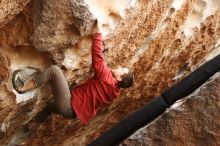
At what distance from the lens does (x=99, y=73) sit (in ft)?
16.2

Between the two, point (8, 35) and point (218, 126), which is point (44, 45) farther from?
point (218, 126)

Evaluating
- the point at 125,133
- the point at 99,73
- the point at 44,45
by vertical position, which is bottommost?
the point at 125,133

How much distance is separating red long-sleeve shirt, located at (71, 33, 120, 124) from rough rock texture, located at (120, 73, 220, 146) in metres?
0.69

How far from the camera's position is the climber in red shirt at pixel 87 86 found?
15.9 ft

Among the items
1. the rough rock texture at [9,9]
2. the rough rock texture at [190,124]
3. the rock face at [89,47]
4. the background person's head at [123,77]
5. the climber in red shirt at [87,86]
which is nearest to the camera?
the rough rock texture at [9,9]

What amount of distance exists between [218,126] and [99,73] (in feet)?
3.88

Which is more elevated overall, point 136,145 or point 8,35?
point 8,35

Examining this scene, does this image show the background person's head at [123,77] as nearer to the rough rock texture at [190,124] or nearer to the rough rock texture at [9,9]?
the rough rock texture at [190,124]

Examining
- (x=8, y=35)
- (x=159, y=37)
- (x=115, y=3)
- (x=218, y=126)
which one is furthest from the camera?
(x=159, y=37)

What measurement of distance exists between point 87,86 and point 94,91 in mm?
82

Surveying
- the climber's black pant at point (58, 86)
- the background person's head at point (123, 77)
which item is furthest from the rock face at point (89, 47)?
the background person's head at point (123, 77)

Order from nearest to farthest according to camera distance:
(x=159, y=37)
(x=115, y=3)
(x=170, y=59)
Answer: (x=115, y=3) < (x=159, y=37) < (x=170, y=59)

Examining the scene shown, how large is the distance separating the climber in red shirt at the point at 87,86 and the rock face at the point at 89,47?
0.16m

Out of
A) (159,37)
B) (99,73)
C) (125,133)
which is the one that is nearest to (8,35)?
(99,73)
